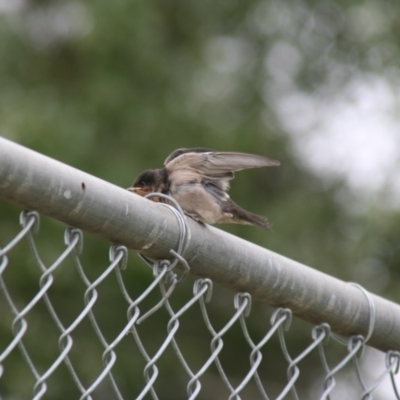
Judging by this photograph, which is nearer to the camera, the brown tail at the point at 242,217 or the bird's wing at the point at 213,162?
the bird's wing at the point at 213,162

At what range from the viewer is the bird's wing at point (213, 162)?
3.00 metres

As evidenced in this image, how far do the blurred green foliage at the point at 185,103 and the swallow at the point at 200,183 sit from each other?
565cm

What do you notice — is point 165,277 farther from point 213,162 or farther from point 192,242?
point 213,162

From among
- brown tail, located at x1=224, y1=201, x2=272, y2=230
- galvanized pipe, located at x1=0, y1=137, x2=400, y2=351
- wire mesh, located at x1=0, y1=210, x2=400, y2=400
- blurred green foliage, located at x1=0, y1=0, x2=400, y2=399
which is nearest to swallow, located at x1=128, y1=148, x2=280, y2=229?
brown tail, located at x1=224, y1=201, x2=272, y2=230

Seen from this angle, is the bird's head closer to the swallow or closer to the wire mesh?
the swallow

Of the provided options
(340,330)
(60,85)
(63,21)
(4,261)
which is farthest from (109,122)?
(4,261)

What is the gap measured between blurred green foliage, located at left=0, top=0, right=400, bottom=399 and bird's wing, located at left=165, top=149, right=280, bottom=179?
5.97 m

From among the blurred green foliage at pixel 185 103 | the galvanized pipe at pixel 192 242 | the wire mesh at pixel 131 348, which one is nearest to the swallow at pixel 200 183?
the galvanized pipe at pixel 192 242

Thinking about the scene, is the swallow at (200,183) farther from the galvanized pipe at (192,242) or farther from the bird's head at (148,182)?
the galvanized pipe at (192,242)

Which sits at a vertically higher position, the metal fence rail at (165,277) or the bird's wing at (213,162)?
the bird's wing at (213,162)

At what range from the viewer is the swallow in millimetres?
3350

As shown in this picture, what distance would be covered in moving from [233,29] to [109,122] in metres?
4.72

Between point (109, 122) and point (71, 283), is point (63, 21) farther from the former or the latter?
point (71, 283)

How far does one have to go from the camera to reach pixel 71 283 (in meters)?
11.4
